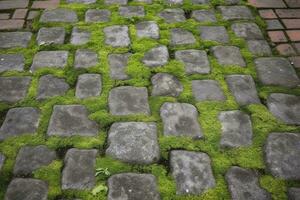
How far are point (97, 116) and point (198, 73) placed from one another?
991mm

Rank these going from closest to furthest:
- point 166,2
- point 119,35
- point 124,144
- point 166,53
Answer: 1. point 124,144
2. point 166,53
3. point 119,35
4. point 166,2

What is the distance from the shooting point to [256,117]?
8.69 feet

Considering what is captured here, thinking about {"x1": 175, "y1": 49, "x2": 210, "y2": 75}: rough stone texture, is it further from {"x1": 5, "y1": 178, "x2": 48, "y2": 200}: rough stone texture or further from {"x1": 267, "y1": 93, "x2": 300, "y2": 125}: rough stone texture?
{"x1": 5, "y1": 178, "x2": 48, "y2": 200}: rough stone texture

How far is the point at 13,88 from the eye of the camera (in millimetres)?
2881

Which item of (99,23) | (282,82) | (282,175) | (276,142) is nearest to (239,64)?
(282,82)

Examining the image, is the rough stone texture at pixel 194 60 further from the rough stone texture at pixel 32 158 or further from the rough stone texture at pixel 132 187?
the rough stone texture at pixel 32 158

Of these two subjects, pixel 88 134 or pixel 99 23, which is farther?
pixel 99 23

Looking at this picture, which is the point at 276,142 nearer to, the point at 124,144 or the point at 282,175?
the point at 282,175

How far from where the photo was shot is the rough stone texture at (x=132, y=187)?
2125 millimetres

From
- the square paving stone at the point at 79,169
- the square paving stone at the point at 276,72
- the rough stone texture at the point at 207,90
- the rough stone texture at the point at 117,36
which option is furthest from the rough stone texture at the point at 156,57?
the square paving stone at the point at 79,169

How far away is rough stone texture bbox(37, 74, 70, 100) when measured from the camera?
9.26 ft

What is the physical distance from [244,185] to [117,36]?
196 cm

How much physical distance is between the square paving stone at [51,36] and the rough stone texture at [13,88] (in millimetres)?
559

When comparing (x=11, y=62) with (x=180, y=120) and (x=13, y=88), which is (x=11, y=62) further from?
(x=180, y=120)
